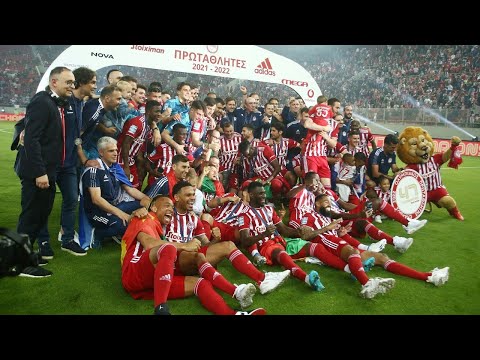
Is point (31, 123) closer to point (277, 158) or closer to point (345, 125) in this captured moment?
point (277, 158)

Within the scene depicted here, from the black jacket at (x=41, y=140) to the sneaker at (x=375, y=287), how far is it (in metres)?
3.00

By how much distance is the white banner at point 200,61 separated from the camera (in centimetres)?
791

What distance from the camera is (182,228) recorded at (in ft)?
12.3

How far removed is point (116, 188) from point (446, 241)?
4.27 meters

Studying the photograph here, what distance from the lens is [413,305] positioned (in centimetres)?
325

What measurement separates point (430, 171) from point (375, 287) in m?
3.79

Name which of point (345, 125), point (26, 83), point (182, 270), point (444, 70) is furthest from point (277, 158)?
point (26, 83)

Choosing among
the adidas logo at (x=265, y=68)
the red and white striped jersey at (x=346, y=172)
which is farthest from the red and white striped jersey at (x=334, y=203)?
the adidas logo at (x=265, y=68)

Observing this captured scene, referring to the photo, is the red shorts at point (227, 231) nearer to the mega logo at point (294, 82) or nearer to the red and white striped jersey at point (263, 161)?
the red and white striped jersey at point (263, 161)

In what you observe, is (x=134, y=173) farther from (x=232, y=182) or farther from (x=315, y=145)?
(x=315, y=145)

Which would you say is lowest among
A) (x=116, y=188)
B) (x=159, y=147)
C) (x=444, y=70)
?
(x=116, y=188)

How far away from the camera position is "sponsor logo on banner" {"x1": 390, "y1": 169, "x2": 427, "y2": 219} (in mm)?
5465

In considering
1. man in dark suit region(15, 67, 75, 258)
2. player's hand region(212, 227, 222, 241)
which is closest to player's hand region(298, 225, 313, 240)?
player's hand region(212, 227, 222, 241)

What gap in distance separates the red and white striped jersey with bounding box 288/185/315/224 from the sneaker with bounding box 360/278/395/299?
137 cm
